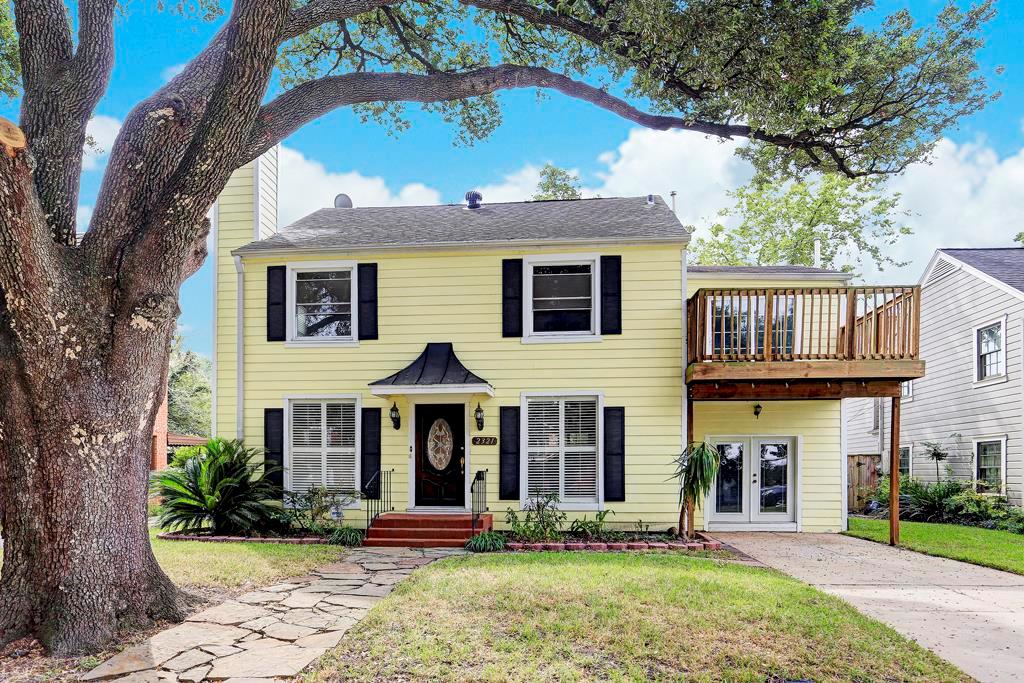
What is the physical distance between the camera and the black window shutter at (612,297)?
11664 millimetres

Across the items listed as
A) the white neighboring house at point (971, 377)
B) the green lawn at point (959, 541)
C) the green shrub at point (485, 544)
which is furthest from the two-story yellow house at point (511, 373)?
the white neighboring house at point (971, 377)

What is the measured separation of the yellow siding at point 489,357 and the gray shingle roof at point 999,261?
8.29 meters

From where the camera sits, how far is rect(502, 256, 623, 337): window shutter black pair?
11.7 metres

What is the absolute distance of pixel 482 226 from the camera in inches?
503

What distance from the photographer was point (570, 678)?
181 inches

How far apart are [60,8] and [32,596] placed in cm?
496

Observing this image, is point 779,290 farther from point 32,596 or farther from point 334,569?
point 32,596

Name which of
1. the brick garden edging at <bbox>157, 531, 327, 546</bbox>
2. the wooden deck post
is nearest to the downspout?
the brick garden edging at <bbox>157, 531, 327, 546</bbox>

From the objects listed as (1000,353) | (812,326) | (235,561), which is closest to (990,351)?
(1000,353)

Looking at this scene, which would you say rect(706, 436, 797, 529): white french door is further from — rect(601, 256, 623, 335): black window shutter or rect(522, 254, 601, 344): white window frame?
rect(522, 254, 601, 344): white window frame

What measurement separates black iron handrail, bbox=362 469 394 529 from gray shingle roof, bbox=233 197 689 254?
3.80m

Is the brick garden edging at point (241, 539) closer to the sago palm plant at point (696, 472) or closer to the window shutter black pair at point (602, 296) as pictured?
the window shutter black pair at point (602, 296)

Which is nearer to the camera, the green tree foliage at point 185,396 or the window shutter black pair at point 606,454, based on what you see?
the window shutter black pair at point 606,454

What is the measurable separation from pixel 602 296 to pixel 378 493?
4.87 metres
